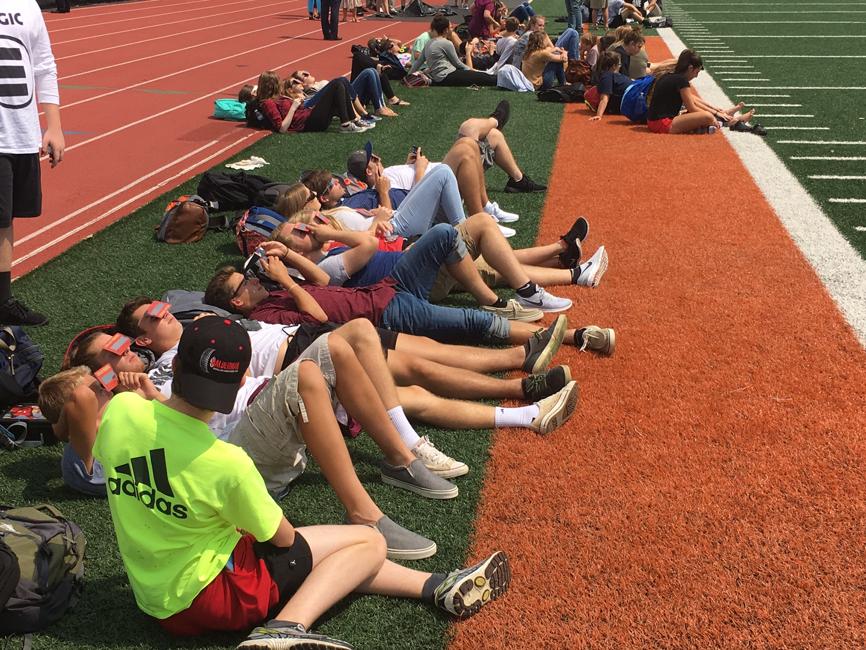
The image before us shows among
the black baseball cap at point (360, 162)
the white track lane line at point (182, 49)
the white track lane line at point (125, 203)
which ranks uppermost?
the black baseball cap at point (360, 162)

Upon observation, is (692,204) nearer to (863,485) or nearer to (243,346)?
(863,485)

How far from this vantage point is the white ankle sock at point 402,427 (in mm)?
4414

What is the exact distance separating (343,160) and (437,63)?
6.16 m

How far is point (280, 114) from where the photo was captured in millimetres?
12570

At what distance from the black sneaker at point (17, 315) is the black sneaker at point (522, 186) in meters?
5.13

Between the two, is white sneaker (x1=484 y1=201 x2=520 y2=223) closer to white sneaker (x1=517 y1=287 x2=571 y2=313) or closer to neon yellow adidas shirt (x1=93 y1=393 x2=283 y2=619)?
white sneaker (x1=517 y1=287 x2=571 y2=313)

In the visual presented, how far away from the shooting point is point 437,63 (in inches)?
643

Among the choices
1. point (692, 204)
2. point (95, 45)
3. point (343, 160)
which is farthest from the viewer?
point (95, 45)

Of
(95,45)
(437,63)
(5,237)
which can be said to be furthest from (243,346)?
(95,45)

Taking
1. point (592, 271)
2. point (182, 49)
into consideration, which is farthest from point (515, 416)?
Answer: point (182, 49)

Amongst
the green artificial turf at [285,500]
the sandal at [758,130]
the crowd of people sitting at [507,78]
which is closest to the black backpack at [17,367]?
the green artificial turf at [285,500]

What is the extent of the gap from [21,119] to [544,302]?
378 cm

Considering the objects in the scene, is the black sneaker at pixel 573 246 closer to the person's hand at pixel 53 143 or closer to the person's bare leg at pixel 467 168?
the person's bare leg at pixel 467 168

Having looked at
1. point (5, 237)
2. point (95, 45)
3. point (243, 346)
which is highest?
point (243, 346)
